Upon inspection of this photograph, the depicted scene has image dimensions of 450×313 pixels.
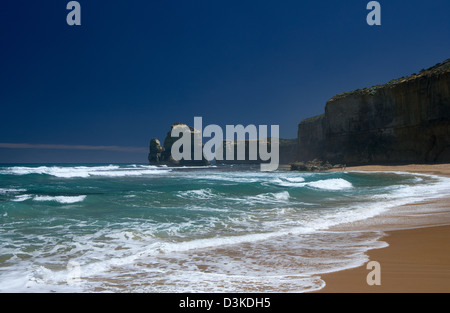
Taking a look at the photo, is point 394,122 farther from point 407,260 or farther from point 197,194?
point 407,260

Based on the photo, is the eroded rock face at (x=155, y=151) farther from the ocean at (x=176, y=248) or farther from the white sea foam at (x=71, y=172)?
the ocean at (x=176, y=248)

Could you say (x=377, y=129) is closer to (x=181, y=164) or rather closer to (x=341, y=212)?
(x=341, y=212)

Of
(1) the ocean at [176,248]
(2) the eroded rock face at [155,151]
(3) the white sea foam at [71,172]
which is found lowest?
(3) the white sea foam at [71,172]

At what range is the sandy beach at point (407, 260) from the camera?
2547 mm

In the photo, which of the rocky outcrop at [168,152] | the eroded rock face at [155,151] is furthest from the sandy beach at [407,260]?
the eroded rock face at [155,151]

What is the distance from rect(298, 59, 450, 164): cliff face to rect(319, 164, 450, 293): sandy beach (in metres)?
30.7

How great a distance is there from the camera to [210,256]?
4.06 meters

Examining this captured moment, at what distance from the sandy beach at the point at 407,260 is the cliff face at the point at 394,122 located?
101 feet

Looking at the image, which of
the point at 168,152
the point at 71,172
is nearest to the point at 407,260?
the point at 71,172

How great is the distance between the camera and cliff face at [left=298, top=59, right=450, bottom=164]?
30.8m

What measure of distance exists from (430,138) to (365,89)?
453 inches

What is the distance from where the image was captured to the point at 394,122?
35500 millimetres
